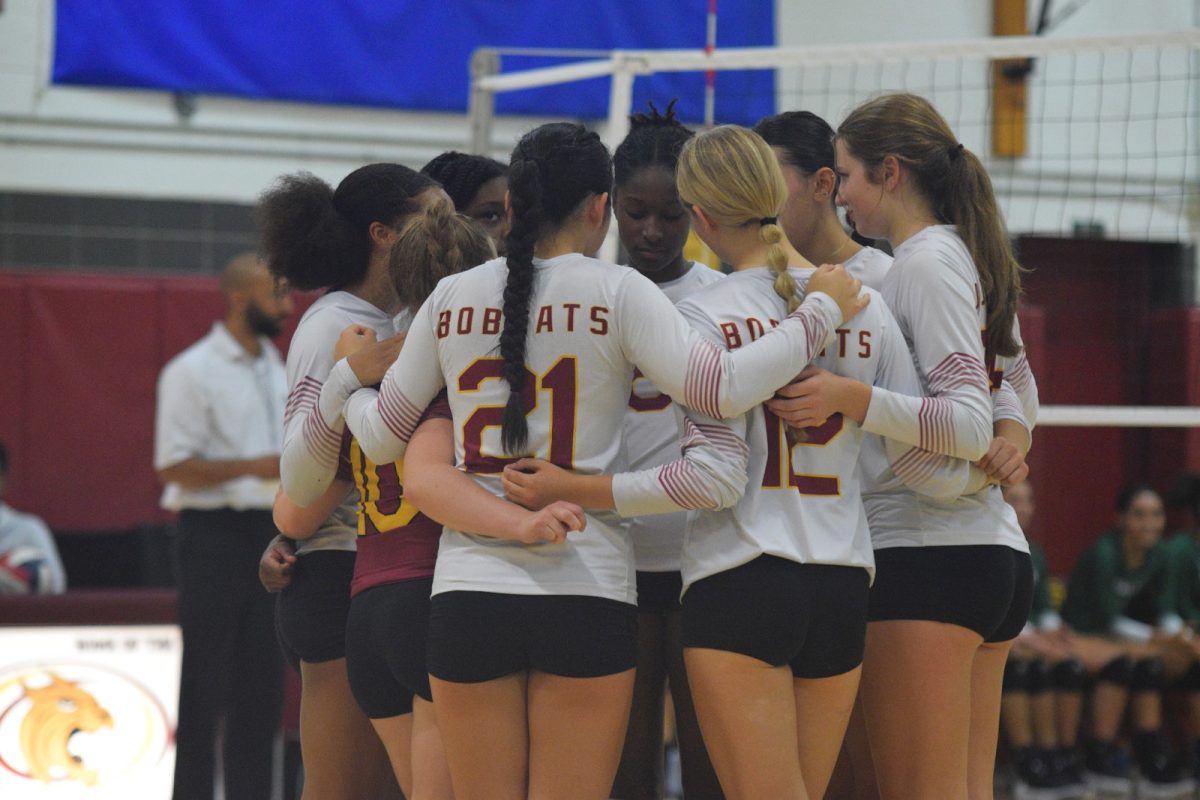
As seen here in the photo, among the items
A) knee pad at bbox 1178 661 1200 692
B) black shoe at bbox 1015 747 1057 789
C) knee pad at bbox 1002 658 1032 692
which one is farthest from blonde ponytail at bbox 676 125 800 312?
knee pad at bbox 1178 661 1200 692

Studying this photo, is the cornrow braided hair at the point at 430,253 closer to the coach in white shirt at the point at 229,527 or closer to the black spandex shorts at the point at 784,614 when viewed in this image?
the black spandex shorts at the point at 784,614

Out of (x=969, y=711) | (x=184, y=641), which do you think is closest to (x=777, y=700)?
(x=969, y=711)

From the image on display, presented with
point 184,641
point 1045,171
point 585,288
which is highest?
point 1045,171

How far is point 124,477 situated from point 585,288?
6.66 meters

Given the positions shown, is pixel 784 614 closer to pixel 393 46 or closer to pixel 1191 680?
pixel 1191 680

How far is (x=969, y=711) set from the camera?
2.87 m

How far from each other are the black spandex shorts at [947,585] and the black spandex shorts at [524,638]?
66 centimetres

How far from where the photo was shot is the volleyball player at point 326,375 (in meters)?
3.08

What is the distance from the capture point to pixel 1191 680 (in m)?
7.45

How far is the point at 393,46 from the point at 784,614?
7716 mm

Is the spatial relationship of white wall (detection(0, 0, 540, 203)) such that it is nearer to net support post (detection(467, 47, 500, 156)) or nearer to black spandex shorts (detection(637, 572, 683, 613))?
net support post (detection(467, 47, 500, 156))

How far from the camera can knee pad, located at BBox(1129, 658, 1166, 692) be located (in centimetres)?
736

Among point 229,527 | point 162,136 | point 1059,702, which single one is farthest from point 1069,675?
point 162,136

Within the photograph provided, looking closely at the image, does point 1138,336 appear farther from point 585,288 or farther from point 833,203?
point 585,288
